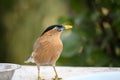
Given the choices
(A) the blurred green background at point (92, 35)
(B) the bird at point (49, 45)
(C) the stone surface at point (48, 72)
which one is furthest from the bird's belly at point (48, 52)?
(A) the blurred green background at point (92, 35)

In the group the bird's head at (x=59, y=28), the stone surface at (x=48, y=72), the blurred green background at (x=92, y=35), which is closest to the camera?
the bird's head at (x=59, y=28)

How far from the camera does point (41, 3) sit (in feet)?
10.3

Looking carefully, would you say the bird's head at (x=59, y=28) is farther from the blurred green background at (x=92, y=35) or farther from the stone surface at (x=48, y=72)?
the blurred green background at (x=92, y=35)

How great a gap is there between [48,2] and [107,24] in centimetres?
100

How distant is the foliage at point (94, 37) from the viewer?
84.0 inches

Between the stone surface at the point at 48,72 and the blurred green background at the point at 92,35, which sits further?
the blurred green background at the point at 92,35

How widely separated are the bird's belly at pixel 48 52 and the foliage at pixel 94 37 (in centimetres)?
91

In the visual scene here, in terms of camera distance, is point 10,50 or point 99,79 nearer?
point 99,79

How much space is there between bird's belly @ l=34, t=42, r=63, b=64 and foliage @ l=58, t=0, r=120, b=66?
0.91m

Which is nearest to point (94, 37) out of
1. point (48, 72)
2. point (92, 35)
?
point (92, 35)

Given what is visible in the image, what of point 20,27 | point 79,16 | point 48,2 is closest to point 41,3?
point 48,2

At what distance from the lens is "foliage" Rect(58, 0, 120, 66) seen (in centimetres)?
213

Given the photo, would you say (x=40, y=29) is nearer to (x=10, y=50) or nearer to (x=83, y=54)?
(x=10, y=50)

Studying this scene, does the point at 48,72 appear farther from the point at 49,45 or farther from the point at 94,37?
the point at 94,37
